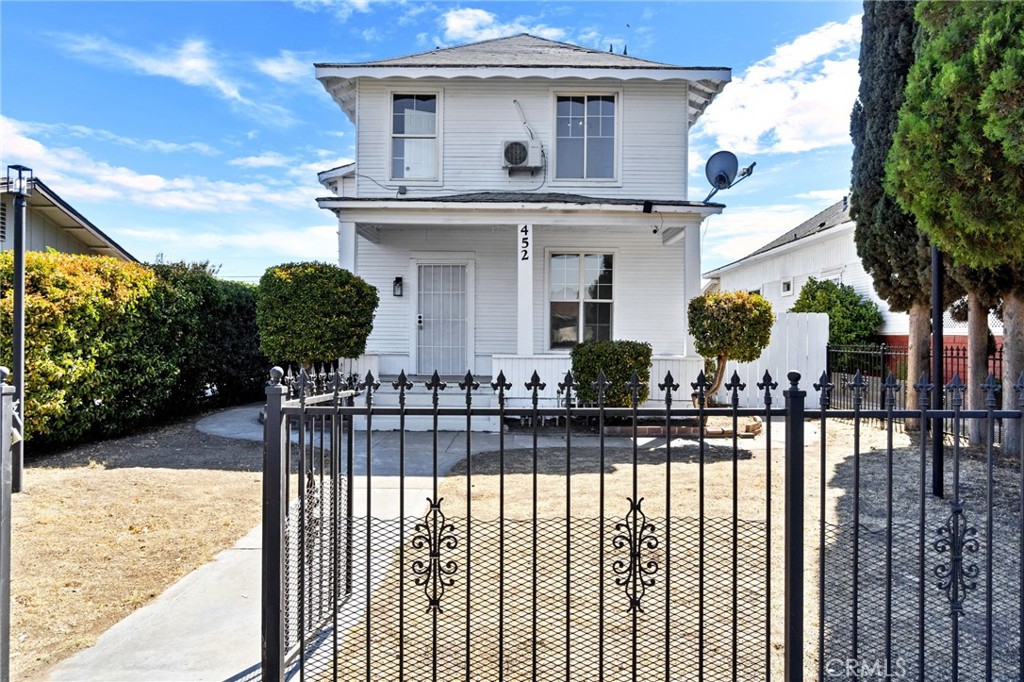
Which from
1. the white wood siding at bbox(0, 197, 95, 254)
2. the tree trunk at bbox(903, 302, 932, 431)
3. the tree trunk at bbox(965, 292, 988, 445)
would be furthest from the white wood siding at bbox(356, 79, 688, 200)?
the white wood siding at bbox(0, 197, 95, 254)

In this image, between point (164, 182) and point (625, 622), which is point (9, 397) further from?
point (164, 182)

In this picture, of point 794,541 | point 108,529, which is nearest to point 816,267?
point 794,541

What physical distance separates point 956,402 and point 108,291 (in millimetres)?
10046

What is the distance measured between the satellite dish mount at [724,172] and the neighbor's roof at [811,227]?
6.82 meters

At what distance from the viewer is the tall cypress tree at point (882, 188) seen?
9031 millimetres

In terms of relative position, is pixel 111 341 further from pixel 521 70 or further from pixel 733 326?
pixel 733 326

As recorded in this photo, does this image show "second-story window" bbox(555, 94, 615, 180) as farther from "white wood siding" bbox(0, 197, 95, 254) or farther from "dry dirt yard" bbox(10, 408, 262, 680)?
"white wood siding" bbox(0, 197, 95, 254)

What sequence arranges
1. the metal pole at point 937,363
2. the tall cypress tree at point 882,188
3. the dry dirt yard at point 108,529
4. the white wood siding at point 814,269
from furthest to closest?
1. the white wood siding at point 814,269
2. the tall cypress tree at point 882,188
3. the metal pole at point 937,363
4. the dry dirt yard at point 108,529

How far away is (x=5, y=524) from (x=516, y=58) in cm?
1300

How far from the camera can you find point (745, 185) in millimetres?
11641

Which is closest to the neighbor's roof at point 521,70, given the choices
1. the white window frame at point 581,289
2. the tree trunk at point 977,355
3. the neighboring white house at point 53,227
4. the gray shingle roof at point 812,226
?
the white window frame at point 581,289

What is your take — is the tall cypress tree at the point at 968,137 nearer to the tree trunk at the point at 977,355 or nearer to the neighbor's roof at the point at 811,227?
the tree trunk at the point at 977,355

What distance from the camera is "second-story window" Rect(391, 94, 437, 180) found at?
503 inches

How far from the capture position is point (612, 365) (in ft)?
31.0
